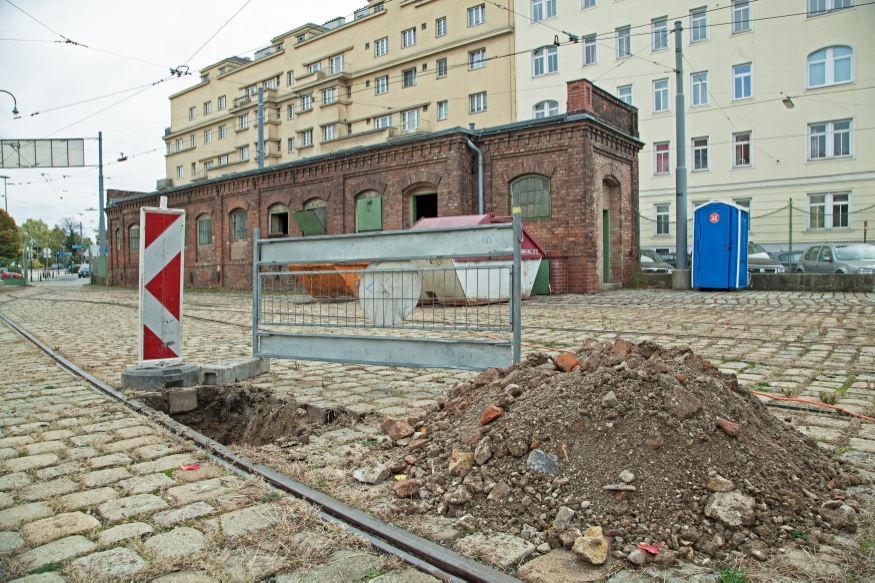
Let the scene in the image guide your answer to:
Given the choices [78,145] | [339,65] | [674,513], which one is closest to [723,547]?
[674,513]

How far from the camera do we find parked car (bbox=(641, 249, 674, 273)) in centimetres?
2555

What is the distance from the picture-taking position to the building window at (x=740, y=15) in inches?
1302

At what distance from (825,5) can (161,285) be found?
36479 mm

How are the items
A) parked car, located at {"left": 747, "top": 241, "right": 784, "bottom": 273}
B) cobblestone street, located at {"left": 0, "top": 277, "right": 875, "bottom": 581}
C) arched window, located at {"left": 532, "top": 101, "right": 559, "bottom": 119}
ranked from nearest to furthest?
cobblestone street, located at {"left": 0, "top": 277, "right": 875, "bottom": 581} < parked car, located at {"left": 747, "top": 241, "right": 784, "bottom": 273} < arched window, located at {"left": 532, "top": 101, "right": 559, "bottom": 119}

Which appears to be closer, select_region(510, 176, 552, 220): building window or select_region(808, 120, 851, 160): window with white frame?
select_region(510, 176, 552, 220): building window

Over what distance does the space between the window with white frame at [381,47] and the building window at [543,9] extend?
484 inches

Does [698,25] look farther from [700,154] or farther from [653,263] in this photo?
[653,263]

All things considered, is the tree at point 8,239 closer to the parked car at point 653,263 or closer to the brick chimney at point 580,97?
the parked car at point 653,263

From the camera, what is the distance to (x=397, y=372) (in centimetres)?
651

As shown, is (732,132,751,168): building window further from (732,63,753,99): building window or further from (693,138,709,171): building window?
(732,63,753,99): building window

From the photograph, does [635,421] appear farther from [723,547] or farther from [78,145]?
[78,145]

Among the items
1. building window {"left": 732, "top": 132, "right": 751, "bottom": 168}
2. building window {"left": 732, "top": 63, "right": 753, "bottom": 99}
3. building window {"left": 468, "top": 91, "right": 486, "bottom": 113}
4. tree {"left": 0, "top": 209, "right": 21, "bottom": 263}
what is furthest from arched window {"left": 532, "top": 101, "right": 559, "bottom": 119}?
tree {"left": 0, "top": 209, "right": 21, "bottom": 263}

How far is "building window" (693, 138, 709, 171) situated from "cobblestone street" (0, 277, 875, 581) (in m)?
28.1

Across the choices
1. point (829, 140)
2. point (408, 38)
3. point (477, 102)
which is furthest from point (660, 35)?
point (408, 38)
